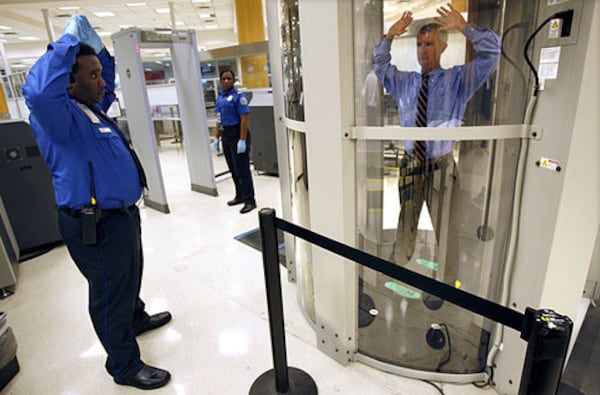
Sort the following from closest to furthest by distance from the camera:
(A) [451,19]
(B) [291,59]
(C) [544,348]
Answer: (C) [544,348], (A) [451,19], (B) [291,59]

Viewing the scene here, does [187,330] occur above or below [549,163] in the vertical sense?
below

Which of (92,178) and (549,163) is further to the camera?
(92,178)

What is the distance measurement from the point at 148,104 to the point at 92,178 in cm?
286

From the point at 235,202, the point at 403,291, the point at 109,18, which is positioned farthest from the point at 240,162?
the point at 109,18

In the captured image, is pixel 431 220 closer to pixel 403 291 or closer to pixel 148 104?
pixel 403 291

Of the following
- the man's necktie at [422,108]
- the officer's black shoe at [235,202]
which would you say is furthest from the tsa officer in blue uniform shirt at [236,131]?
the man's necktie at [422,108]

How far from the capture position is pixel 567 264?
1.34 m

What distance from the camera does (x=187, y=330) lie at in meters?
2.25

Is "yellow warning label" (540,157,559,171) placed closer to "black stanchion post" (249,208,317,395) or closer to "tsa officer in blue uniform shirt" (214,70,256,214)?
"black stanchion post" (249,208,317,395)

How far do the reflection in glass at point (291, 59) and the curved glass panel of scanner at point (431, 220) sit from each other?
1.35 feet

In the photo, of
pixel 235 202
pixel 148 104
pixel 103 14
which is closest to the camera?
pixel 148 104

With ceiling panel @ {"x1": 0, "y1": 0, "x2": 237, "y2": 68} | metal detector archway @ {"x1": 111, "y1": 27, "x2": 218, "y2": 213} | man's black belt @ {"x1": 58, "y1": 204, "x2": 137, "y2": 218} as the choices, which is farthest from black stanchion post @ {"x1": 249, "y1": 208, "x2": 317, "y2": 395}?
ceiling panel @ {"x1": 0, "y1": 0, "x2": 237, "y2": 68}

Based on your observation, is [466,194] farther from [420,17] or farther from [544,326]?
[544,326]

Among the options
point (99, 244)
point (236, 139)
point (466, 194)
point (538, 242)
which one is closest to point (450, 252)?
point (466, 194)
